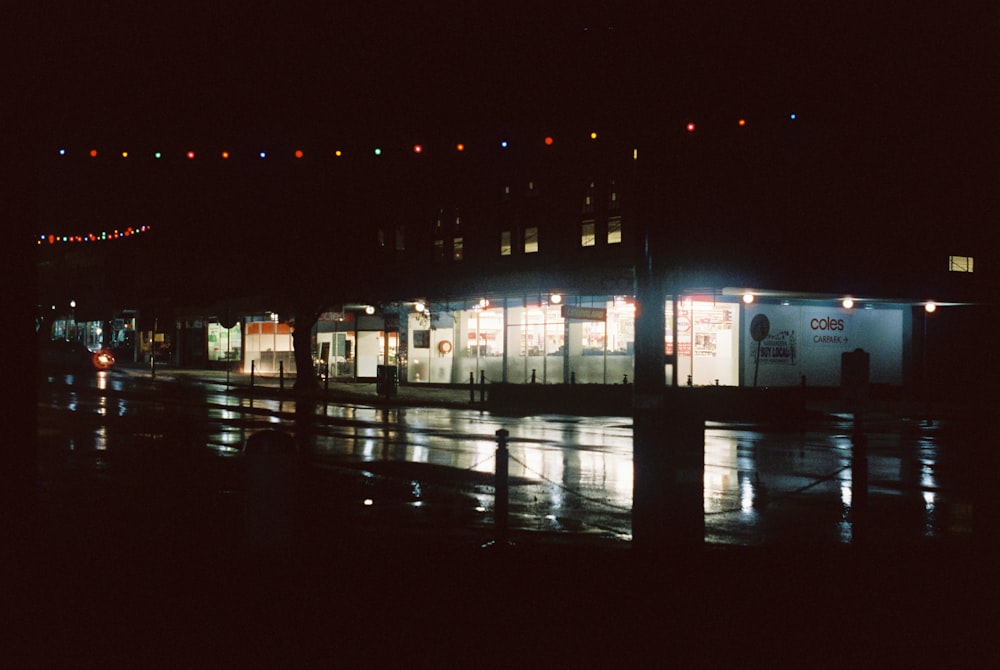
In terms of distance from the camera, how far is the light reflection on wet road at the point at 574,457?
→ 10523mm

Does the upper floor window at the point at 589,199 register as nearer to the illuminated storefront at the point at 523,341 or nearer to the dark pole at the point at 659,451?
the illuminated storefront at the point at 523,341

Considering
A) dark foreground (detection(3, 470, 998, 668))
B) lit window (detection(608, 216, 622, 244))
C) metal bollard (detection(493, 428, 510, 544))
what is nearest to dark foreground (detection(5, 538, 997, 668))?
dark foreground (detection(3, 470, 998, 668))

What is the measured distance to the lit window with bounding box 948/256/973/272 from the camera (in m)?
36.0

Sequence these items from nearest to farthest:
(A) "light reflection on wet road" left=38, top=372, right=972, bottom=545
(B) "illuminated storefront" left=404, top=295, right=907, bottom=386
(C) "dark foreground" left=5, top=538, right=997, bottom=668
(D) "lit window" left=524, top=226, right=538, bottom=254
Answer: (C) "dark foreground" left=5, top=538, right=997, bottom=668 → (A) "light reflection on wet road" left=38, top=372, right=972, bottom=545 → (B) "illuminated storefront" left=404, top=295, right=907, bottom=386 → (D) "lit window" left=524, top=226, right=538, bottom=254

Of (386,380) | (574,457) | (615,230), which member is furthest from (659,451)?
(615,230)

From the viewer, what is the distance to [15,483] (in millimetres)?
5680

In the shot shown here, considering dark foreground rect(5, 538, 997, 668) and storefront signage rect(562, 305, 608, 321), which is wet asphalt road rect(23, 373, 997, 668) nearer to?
dark foreground rect(5, 538, 997, 668)

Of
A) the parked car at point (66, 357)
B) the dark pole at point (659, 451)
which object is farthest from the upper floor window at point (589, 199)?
the dark pole at point (659, 451)

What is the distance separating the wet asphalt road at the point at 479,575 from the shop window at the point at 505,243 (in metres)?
24.1

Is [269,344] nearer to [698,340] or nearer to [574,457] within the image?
[698,340]

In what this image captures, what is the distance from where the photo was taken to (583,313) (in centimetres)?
2895

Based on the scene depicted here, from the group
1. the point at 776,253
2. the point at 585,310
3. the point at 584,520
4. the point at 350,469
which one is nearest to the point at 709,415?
the point at 585,310

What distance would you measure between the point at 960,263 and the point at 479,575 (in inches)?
1375

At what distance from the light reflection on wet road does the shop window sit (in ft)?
37.3
